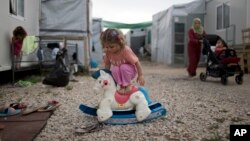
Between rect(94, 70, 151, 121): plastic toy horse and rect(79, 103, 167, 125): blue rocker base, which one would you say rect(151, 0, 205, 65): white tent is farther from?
rect(94, 70, 151, 121): plastic toy horse

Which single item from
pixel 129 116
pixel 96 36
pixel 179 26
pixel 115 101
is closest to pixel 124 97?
pixel 115 101

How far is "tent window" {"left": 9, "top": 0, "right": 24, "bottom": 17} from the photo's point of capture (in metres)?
7.35

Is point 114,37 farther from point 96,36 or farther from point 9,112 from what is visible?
point 96,36

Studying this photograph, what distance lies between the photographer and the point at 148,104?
3584 millimetres

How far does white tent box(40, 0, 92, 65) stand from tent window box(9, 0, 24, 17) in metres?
1.99

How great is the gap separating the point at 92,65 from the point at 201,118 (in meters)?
8.99

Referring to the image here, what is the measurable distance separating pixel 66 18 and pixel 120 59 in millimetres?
7167

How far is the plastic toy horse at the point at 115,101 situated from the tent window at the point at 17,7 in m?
4.68

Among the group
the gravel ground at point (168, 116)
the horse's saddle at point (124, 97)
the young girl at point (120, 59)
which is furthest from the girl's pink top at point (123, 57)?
the gravel ground at point (168, 116)

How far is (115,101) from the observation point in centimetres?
346

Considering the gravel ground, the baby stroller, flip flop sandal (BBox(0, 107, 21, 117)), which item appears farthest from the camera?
the baby stroller

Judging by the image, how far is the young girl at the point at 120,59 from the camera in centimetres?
347

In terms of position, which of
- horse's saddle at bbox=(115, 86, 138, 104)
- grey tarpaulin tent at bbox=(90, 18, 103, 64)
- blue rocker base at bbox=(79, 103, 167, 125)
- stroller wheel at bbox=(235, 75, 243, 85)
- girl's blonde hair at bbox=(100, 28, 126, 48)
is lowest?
blue rocker base at bbox=(79, 103, 167, 125)

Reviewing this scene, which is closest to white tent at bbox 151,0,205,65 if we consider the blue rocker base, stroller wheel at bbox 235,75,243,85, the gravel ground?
stroller wheel at bbox 235,75,243,85
